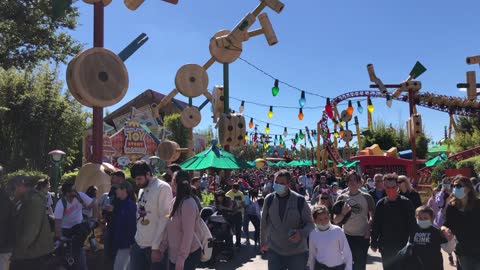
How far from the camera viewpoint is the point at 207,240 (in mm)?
4379

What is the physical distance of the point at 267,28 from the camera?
37.6 ft

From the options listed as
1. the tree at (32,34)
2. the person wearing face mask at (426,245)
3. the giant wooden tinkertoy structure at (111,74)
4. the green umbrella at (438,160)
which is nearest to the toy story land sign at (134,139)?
the tree at (32,34)

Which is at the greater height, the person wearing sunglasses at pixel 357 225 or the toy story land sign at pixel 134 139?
the toy story land sign at pixel 134 139

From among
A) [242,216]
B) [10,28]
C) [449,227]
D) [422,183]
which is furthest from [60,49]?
[422,183]

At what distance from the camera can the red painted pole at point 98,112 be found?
26.6ft

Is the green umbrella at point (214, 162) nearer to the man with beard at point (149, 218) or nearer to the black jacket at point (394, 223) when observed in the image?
the black jacket at point (394, 223)

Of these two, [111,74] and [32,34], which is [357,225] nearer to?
[111,74]

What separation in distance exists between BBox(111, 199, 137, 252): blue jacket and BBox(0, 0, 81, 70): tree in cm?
1025

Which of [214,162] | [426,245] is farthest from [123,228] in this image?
[214,162]

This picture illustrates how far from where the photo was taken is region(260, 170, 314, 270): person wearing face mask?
14.8ft

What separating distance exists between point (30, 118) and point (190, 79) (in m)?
9.14

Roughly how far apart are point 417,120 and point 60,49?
1574cm

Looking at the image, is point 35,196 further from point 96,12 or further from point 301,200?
point 96,12

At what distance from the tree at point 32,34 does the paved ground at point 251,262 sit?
30.0ft
